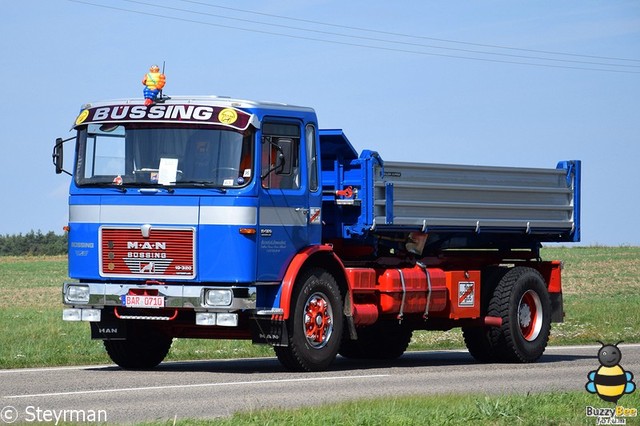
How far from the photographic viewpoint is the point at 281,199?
53.9 feet

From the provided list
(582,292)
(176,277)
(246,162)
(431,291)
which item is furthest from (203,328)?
(582,292)

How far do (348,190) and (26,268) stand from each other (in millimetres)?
58398

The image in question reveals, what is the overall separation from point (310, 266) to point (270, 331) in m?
1.24

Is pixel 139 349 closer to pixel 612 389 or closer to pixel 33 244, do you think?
pixel 612 389

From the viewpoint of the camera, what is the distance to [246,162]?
52.3 ft

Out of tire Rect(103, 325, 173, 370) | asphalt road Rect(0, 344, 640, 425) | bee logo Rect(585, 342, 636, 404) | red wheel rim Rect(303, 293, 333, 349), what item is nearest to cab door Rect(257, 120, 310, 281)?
red wheel rim Rect(303, 293, 333, 349)

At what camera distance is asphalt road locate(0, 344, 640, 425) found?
39.1 feet

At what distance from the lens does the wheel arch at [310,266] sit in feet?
52.7

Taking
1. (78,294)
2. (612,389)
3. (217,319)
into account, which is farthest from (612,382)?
(78,294)

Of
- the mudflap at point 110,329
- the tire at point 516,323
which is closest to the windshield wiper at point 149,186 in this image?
the mudflap at point 110,329

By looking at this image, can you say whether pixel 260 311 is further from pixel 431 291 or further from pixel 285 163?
pixel 431 291

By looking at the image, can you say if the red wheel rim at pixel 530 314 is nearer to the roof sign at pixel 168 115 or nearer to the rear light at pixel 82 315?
the roof sign at pixel 168 115

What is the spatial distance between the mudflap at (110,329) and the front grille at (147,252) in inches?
25.3

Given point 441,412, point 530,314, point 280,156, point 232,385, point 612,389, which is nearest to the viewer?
point 441,412
